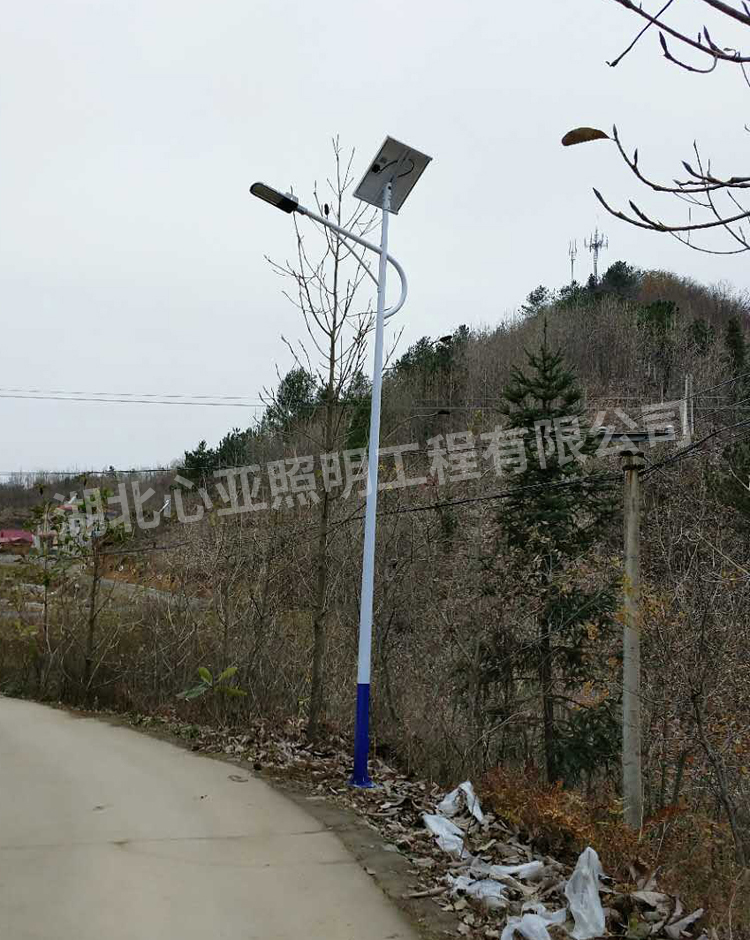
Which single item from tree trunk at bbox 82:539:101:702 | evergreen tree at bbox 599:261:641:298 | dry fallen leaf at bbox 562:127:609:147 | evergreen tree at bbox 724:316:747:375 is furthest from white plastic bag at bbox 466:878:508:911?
evergreen tree at bbox 599:261:641:298

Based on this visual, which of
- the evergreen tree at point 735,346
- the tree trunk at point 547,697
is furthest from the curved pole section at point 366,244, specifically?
the evergreen tree at point 735,346

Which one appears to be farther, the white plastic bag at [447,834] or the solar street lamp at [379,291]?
the solar street lamp at [379,291]

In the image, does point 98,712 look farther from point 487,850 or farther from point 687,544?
point 687,544

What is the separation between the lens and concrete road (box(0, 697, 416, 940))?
13.7 ft

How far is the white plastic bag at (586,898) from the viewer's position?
3.96 metres

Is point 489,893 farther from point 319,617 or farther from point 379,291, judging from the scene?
point 379,291

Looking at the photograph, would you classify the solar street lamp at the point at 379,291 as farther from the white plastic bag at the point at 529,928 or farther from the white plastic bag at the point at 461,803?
the white plastic bag at the point at 529,928

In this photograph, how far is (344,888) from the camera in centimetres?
473

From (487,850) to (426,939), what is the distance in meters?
1.27

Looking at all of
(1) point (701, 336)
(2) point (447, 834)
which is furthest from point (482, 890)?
(1) point (701, 336)

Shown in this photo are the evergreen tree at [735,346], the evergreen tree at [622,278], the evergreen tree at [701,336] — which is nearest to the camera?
the evergreen tree at [735,346]

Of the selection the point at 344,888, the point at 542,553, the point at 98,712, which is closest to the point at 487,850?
the point at 344,888

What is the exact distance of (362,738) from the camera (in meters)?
6.66

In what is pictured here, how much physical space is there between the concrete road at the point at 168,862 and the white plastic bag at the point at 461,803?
958 mm
